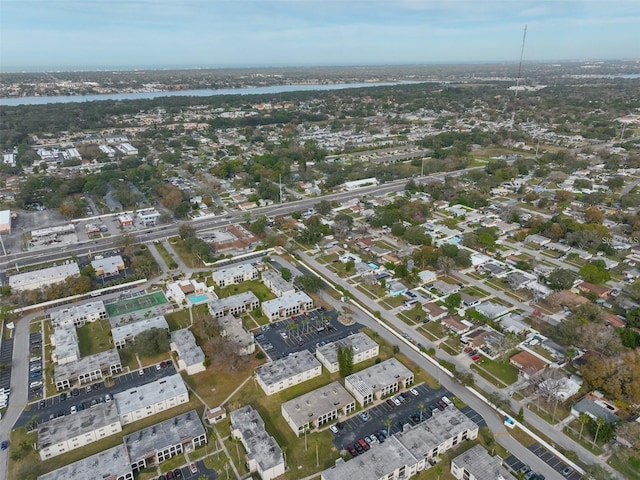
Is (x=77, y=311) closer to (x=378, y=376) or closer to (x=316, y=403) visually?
(x=316, y=403)

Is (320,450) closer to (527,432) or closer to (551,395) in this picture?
(527,432)

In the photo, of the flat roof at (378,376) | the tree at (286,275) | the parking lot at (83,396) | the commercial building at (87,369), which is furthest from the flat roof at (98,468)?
the tree at (286,275)

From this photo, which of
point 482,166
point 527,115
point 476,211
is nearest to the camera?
point 476,211

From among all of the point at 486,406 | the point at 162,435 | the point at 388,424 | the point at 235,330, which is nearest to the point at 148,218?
the point at 235,330

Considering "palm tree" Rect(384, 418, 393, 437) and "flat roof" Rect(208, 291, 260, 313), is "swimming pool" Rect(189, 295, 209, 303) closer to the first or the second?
"flat roof" Rect(208, 291, 260, 313)

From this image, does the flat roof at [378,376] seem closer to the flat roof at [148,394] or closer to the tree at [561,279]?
the flat roof at [148,394]

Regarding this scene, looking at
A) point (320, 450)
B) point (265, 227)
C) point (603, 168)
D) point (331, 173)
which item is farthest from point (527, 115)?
point (320, 450)

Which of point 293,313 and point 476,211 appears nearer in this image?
point 293,313
